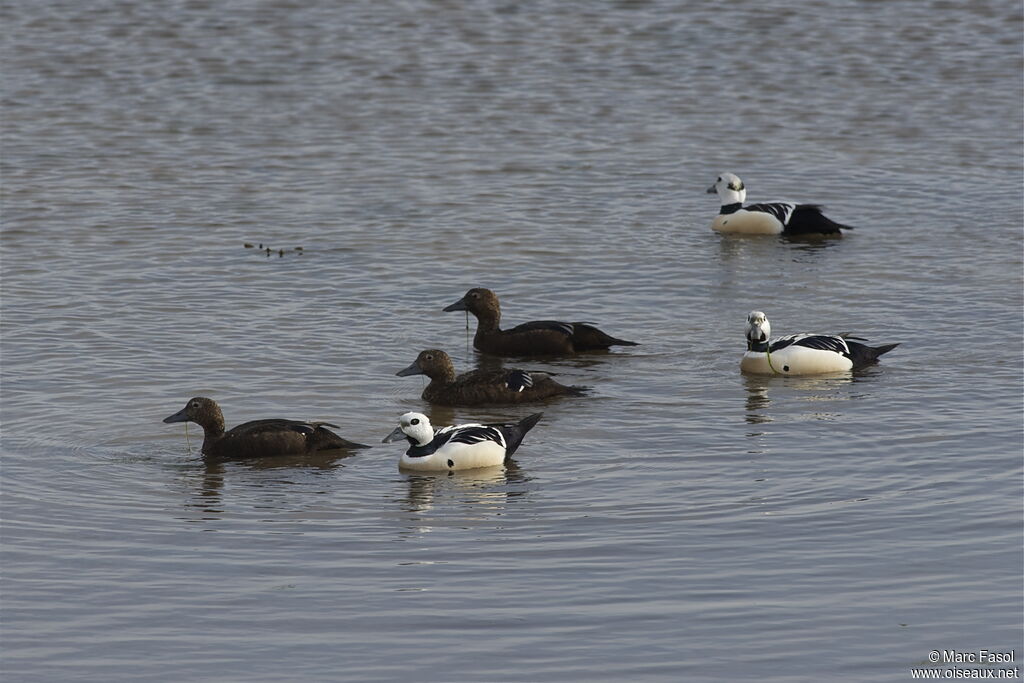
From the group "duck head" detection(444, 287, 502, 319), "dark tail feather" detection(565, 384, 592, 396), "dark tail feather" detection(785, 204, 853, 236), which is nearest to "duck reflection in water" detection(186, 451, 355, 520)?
"dark tail feather" detection(565, 384, 592, 396)

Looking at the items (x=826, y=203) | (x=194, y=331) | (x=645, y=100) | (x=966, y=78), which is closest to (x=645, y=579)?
(x=194, y=331)

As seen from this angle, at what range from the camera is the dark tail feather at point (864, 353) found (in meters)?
16.3

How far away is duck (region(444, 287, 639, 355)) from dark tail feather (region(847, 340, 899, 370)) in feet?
7.13

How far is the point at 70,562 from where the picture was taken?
10.9m

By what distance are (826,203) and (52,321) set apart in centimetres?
1111

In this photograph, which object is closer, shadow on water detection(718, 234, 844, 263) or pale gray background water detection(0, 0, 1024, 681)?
pale gray background water detection(0, 0, 1024, 681)

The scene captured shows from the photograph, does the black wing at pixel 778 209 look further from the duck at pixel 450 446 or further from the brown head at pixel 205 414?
the brown head at pixel 205 414

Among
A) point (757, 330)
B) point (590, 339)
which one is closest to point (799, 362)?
point (757, 330)

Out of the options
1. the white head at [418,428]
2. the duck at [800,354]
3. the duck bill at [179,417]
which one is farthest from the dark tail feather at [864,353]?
the duck bill at [179,417]

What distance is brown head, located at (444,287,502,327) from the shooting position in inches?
699

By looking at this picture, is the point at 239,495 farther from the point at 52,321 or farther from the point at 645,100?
the point at 645,100

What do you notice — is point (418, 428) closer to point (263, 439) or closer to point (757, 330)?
point (263, 439)

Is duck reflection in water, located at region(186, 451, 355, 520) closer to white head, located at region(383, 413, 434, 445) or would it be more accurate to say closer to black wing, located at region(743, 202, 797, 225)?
white head, located at region(383, 413, 434, 445)

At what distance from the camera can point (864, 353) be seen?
1641 cm
